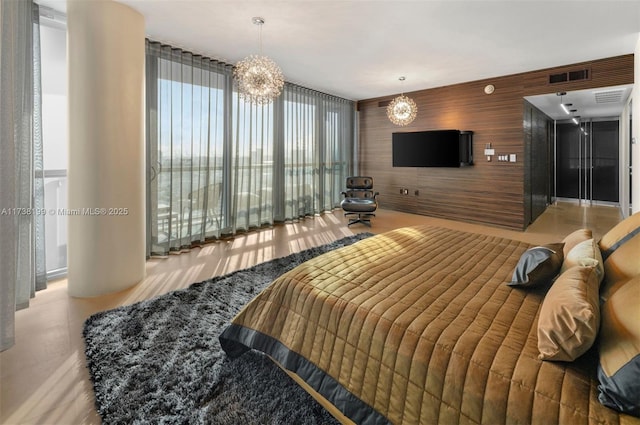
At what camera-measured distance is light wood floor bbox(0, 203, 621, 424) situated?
5.92ft

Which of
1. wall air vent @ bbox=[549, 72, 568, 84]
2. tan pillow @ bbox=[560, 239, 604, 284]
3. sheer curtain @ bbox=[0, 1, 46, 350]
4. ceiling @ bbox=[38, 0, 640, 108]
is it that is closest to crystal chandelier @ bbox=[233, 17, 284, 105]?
ceiling @ bbox=[38, 0, 640, 108]

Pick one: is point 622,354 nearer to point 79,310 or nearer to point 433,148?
point 79,310

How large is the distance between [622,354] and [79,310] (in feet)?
12.0

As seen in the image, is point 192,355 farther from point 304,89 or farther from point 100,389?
point 304,89

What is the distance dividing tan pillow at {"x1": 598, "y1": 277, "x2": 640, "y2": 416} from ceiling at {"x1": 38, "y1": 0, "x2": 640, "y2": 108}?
3.24 m

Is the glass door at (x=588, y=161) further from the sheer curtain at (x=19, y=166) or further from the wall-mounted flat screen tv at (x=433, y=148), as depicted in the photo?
the sheer curtain at (x=19, y=166)

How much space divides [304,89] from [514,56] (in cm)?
382

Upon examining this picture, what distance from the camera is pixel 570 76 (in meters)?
5.34

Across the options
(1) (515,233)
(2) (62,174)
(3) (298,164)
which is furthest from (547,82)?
(2) (62,174)

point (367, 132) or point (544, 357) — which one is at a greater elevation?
point (367, 132)

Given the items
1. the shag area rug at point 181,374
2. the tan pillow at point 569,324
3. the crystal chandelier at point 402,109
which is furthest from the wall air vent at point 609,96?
the shag area rug at point 181,374

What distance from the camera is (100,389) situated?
1876 millimetres

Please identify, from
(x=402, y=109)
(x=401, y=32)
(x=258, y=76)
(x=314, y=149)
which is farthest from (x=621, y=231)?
(x=314, y=149)

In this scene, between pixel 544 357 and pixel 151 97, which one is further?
pixel 151 97
